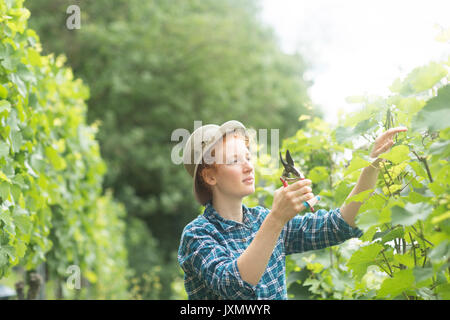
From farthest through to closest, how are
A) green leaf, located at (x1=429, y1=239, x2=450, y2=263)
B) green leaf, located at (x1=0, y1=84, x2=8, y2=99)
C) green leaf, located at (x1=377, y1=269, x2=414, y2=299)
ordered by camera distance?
green leaf, located at (x1=0, y1=84, x2=8, y2=99) < green leaf, located at (x1=377, y1=269, x2=414, y2=299) < green leaf, located at (x1=429, y1=239, x2=450, y2=263)

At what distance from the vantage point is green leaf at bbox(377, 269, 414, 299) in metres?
1.32

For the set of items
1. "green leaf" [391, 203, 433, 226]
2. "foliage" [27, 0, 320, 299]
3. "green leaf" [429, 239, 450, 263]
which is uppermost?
"foliage" [27, 0, 320, 299]

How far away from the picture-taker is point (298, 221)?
2043mm

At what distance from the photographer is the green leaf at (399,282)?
4.34 feet

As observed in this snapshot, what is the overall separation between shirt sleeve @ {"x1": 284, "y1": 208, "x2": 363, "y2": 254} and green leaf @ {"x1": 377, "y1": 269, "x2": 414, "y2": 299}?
0.58 metres

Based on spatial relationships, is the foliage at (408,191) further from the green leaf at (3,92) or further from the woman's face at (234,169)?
the green leaf at (3,92)

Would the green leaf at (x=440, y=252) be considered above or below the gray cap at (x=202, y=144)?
below

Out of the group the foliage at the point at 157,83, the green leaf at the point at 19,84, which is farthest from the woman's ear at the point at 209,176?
the foliage at the point at 157,83

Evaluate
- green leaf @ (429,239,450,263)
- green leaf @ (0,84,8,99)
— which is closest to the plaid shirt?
green leaf @ (429,239,450,263)

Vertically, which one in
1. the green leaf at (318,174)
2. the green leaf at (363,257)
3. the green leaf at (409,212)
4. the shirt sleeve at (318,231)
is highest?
the green leaf at (318,174)

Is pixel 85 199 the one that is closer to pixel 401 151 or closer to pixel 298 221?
pixel 298 221

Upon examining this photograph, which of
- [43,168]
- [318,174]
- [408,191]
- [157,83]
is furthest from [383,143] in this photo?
[157,83]

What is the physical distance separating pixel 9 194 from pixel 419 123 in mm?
1848

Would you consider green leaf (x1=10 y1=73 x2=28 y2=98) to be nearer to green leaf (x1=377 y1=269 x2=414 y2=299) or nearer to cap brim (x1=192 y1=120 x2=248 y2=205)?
cap brim (x1=192 y1=120 x2=248 y2=205)
